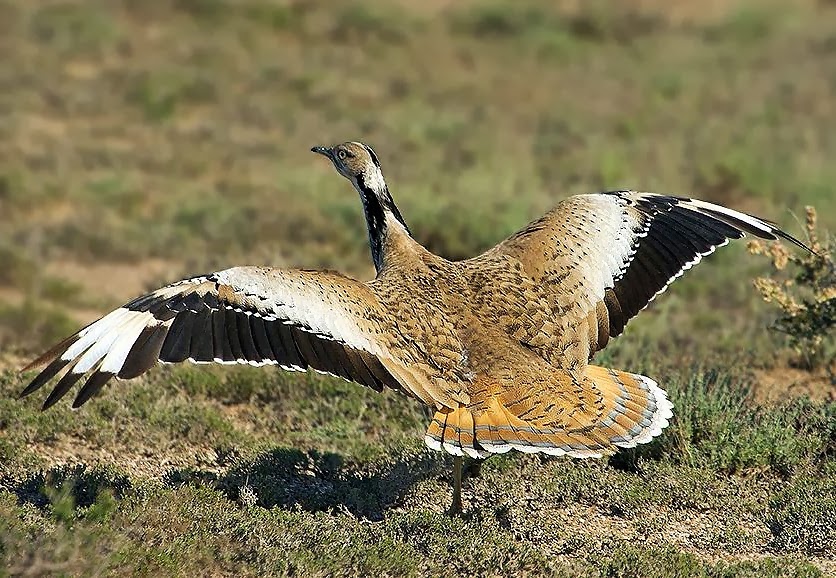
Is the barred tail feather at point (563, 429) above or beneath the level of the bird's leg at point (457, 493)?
above

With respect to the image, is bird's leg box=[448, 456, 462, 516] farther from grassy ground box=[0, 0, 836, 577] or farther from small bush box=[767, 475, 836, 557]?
small bush box=[767, 475, 836, 557]

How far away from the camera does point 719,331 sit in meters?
9.25

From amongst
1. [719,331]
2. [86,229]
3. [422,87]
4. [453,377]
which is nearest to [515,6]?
[422,87]

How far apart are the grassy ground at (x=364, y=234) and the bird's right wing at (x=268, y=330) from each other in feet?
2.22

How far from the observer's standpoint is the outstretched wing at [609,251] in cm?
632

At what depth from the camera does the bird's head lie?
7.07 m

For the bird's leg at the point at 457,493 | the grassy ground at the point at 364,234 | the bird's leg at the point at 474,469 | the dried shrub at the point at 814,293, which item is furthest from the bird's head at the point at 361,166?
the dried shrub at the point at 814,293

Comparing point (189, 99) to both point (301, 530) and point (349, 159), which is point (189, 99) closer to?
point (349, 159)

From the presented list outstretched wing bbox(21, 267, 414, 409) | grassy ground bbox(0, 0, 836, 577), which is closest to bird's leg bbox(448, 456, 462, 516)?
grassy ground bbox(0, 0, 836, 577)

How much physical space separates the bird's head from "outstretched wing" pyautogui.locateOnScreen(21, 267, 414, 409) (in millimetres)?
1356

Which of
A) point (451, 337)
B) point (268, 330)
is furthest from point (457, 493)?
point (268, 330)

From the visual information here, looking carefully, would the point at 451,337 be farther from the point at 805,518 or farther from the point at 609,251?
the point at 805,518

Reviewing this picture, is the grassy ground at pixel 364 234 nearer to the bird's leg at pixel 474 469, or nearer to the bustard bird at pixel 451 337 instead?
the bird's leg at pixel 474 469

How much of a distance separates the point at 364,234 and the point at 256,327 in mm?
6117
